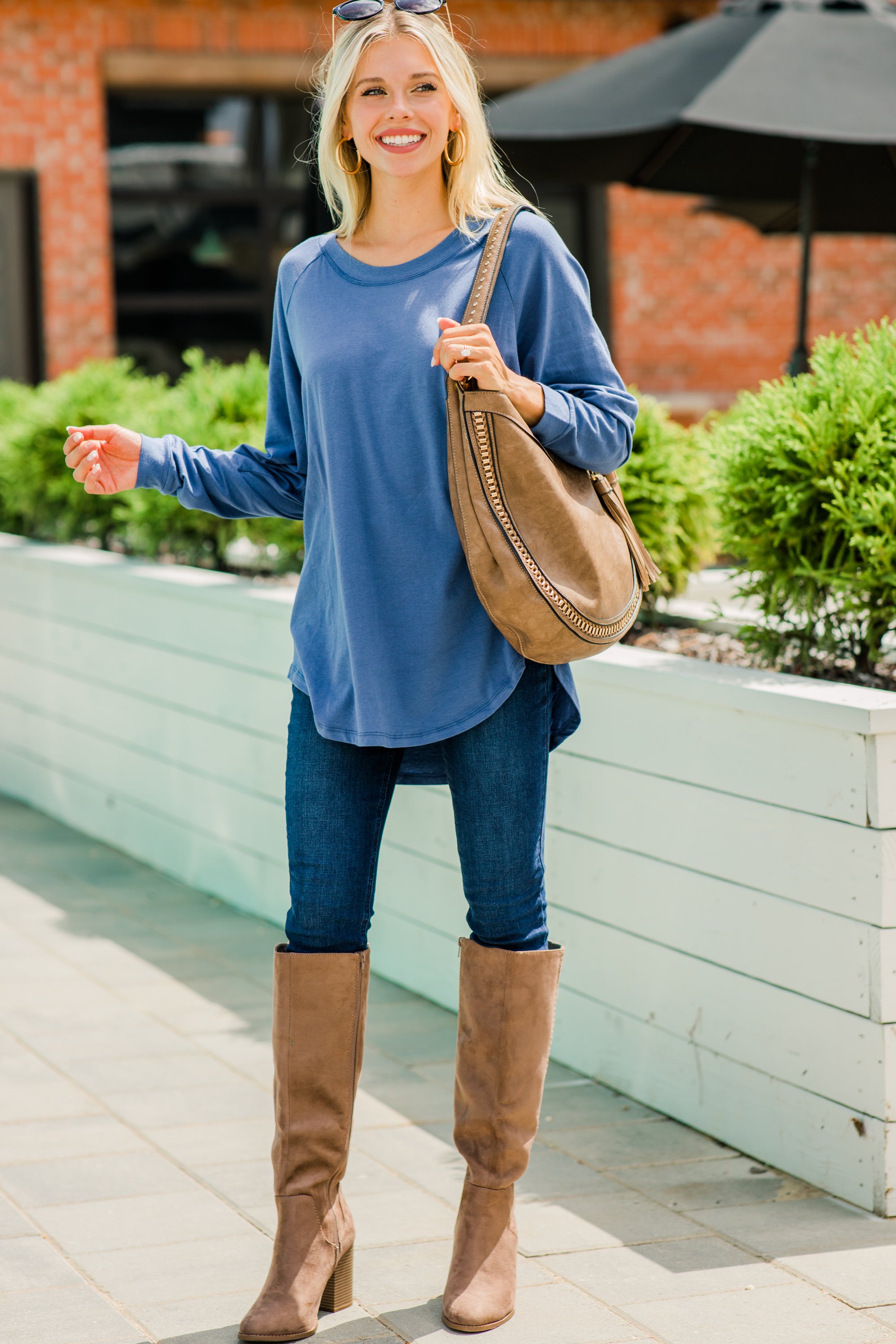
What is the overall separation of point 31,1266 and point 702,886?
1.38 metres

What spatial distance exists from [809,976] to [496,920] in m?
0.73

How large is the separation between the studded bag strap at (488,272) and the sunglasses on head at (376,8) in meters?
0.34

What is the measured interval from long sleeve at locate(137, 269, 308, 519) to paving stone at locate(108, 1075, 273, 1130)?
4.41 feet

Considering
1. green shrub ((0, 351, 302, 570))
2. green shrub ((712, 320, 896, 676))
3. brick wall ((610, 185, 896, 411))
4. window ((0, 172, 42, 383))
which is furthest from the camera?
brick wall ((610, 185, 896, 411))

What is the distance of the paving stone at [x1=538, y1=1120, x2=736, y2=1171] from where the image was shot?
10.2 feet

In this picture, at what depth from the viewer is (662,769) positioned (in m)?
3.22

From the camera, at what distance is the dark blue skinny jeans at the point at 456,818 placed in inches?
94.4

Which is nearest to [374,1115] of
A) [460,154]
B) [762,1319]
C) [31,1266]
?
[31,1266]

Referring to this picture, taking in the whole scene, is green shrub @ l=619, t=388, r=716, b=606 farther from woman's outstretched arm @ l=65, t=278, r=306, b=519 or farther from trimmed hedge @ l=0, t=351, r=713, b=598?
woman's outstretched arm @ l=65, t=278, r=306, b=519

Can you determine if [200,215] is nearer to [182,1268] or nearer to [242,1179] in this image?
[242,1179]

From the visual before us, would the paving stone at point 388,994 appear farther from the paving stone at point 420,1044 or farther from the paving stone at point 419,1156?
the paving stone at point 419,1156

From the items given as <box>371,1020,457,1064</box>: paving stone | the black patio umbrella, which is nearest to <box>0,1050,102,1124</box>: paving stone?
<box>371,1020,457,1064</box>: paving stone

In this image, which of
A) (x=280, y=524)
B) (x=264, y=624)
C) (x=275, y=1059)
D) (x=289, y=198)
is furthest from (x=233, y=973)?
(x=289, y=198)

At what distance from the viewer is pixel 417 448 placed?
2.35 m
